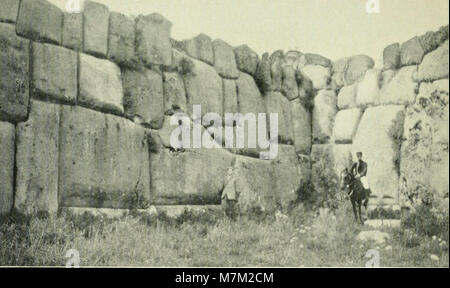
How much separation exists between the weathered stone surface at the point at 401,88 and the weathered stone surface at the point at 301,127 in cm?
107

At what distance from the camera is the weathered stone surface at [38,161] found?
5.82 meters

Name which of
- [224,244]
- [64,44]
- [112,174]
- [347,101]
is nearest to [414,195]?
[347,101]

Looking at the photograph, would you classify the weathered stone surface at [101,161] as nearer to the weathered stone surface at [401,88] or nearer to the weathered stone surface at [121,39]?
the weathered stone surface at [121,39]

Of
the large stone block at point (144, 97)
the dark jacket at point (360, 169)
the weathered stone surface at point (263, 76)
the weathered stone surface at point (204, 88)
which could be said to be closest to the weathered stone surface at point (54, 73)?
the large stone block at point (144, 97)

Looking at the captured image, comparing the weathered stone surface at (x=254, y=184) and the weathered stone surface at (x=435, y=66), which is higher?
the weathered stone surface at (x=435, y=66)

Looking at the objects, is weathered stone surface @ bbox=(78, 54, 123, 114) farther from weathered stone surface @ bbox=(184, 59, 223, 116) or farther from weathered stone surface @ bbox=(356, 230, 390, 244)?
weathered stone surface @ bbox=(356, 230, 390, 244)

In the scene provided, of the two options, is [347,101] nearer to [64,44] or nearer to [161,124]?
[161,124]

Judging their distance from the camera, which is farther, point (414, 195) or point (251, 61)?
point (251, 61)

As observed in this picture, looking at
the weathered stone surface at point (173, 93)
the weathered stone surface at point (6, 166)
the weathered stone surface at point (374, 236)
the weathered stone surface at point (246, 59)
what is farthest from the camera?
the weathered stone surface at point (246, 59)

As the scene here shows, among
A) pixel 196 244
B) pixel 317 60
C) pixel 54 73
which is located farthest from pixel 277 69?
pixel 54 73
